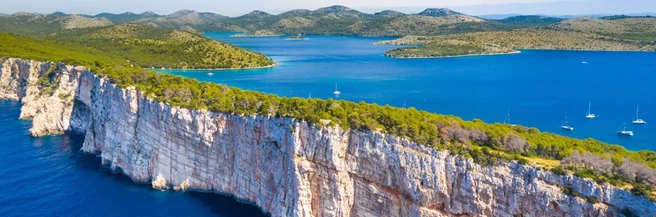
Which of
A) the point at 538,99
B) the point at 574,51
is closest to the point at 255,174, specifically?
the point at 538,99

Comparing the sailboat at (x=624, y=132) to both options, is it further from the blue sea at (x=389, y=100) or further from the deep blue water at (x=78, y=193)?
the deep blue water at (x=78, y=193)

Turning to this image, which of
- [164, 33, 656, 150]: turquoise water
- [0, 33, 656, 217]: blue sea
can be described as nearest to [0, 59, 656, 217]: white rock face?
[0, 33, 656, 217]: blue sea

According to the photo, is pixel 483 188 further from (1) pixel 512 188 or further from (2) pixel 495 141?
(2) pixel 495 141

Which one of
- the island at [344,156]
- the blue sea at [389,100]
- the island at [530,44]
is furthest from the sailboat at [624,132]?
the island at [530,44]

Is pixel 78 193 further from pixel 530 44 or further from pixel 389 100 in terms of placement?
pixel 530 44

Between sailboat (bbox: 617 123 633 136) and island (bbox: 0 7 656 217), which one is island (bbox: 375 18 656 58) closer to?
sailboat (bbox: 617 123 633 136)

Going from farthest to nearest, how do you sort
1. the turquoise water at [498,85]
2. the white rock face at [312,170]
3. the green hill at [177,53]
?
1. the green hill at [177,53]
2. the turquoise water at [498,85]
3. the white rock face at [312,170]
